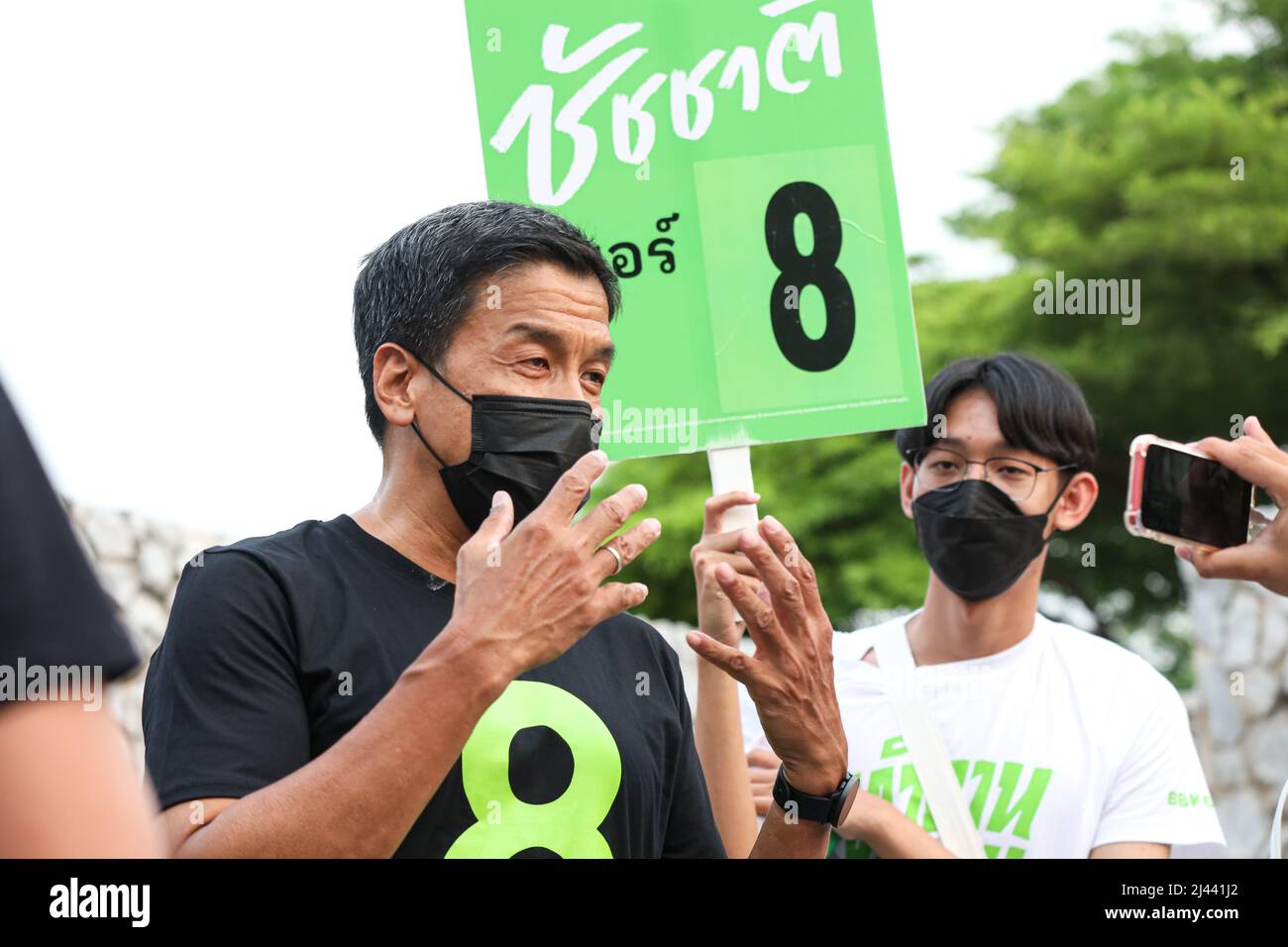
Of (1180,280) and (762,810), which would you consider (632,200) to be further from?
(1180,280)

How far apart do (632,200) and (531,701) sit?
126 cm

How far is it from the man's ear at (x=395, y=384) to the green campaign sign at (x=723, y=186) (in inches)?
25.2

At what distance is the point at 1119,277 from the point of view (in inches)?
537

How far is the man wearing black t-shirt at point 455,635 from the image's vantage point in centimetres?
182

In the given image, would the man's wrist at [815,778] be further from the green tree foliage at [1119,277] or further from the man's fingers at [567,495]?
the green tree foliage at [1119,277]

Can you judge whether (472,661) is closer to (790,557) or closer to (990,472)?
(790,557)

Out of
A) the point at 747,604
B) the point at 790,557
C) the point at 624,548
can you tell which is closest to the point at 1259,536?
the point at 790,557

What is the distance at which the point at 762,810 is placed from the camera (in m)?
3.12

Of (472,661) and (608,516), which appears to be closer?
(472,661)

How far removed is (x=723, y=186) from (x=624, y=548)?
125 centimetres

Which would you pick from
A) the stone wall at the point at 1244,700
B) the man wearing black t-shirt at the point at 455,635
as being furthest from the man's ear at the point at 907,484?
the stone wall at the point at 1244,700
